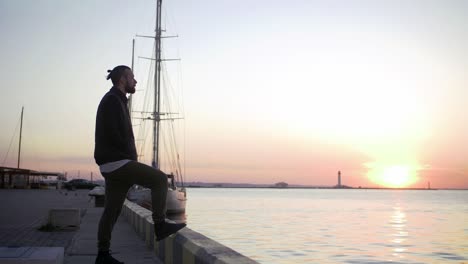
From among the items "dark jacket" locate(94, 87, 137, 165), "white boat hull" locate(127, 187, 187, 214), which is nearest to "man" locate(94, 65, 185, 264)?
"dark jacket" locate(94, 87, 137, 165)

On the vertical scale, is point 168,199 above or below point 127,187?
below

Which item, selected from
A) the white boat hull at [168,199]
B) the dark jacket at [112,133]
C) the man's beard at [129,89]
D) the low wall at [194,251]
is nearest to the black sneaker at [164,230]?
the low wall at [194,251]

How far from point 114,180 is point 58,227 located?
328 inches

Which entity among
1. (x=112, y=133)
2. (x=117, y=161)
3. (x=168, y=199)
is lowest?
(x=168, y=199)

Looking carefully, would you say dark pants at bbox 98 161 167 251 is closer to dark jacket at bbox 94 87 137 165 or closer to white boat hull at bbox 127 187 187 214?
dark jacket at bbox 94 87 137 165

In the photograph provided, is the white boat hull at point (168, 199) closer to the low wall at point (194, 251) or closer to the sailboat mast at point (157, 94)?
the sailboat mast at point (157, 94)

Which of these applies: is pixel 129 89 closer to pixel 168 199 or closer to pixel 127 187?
pixel 127 187

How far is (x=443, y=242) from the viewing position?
29.0m

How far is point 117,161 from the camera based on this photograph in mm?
5008

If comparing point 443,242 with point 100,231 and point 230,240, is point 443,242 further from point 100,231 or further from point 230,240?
point 100,231

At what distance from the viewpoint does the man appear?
16.5 ft

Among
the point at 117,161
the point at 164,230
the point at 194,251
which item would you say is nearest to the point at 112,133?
the point at 117,161

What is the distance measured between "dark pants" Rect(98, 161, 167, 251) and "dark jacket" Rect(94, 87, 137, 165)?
0.44ft

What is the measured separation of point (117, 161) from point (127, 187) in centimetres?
36
